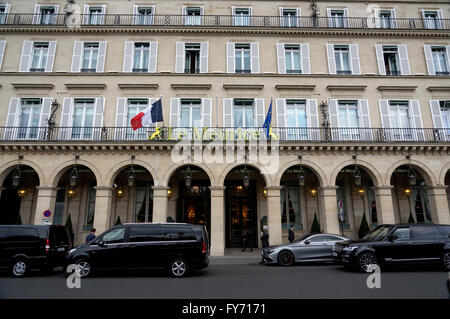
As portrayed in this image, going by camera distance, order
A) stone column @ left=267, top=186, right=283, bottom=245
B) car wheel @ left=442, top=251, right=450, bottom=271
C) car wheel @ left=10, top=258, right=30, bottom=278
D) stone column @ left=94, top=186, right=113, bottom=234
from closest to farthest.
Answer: car wheel @ left=442, top=251, right=450, bottom=271 < car wheel @ left=10, top=258, right=30, bottom=278 < stone column @ left=94, top=186, right=113, bottom=234 < stone column @ left=267, top=186, right=283, bottom=245

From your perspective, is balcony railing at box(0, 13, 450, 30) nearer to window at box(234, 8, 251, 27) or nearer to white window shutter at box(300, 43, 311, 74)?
window at box(234, 8, 251, 27)

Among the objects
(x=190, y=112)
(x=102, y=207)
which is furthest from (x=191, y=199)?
(x=190, y=112)

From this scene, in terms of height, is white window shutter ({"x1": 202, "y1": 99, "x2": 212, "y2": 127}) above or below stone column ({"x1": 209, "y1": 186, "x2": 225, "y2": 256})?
above

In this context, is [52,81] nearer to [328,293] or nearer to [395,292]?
[328,293]

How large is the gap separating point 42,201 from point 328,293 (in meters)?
16.1

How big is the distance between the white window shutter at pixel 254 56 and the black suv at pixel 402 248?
1261cm

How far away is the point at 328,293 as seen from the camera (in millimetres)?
6480

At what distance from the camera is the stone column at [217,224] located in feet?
50.5

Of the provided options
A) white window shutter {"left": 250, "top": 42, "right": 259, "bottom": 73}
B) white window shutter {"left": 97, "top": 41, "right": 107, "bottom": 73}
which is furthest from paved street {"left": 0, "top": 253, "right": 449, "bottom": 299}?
white window shutter {"left": 250, "top": 42, "right": 259, "bottom": 73}

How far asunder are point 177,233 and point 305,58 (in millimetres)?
15005

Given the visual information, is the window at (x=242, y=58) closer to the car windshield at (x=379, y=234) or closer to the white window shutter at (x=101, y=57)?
the white window shutter at (x=101, y=57)

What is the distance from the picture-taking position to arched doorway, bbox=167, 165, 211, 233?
18547 millimetres

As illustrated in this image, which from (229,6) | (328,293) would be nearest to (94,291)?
(328,293)

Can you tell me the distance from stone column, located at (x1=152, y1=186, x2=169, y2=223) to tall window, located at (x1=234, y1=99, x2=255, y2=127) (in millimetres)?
6278
